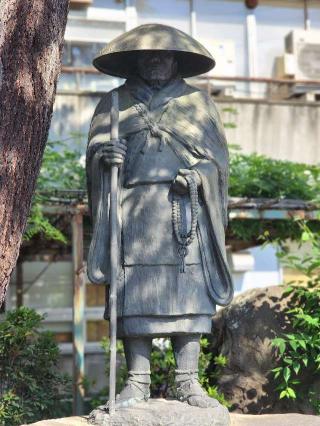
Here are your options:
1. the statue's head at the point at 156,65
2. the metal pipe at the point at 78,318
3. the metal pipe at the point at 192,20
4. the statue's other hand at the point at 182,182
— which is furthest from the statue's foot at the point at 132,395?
the metal pipe at the point at 192,20

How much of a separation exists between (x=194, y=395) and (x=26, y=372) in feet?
7.33

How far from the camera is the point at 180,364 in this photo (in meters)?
5.01

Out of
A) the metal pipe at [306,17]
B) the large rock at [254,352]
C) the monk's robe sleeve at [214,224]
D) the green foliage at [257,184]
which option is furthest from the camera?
the metal pipe at [306,17]

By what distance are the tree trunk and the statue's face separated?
1293 millimetres

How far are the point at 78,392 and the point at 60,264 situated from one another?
4.95 meters

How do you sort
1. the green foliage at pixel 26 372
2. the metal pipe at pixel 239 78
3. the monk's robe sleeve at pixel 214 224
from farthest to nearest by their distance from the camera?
the metal pipe at pixel 239 78, the green foliage at pixel 26 372, the monk's robe sleeve at pixel 214 224

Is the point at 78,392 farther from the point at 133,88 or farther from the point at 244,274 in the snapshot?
the point at 244,274

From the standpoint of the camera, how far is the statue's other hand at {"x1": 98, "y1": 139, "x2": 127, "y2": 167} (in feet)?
16.1

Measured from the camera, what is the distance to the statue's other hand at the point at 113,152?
4918mm

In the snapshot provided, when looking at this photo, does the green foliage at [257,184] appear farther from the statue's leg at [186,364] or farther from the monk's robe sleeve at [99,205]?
the statue's leg at [186,364]

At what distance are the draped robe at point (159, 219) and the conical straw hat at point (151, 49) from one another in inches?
14.0

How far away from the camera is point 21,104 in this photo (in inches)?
153

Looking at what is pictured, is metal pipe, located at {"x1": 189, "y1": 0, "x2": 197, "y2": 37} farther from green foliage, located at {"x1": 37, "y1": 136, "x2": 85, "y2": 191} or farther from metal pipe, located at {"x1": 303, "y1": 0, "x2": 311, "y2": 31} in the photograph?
green foliage, located at {"x1": 37, "y1": 136, "x2": 85, "y2": 191}

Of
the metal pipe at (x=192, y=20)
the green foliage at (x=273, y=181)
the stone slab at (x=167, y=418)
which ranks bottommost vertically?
the stone slab at (x=167, y=418)
